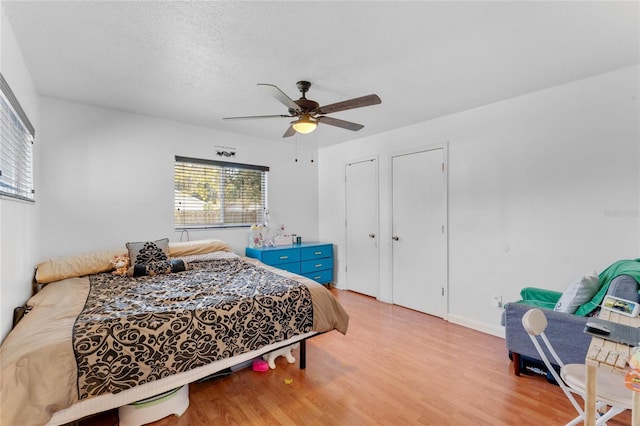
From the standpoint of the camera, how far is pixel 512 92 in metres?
2.78

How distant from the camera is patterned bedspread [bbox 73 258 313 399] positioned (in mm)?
1516

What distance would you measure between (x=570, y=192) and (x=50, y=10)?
13.2 ft

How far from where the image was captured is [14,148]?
2.07m

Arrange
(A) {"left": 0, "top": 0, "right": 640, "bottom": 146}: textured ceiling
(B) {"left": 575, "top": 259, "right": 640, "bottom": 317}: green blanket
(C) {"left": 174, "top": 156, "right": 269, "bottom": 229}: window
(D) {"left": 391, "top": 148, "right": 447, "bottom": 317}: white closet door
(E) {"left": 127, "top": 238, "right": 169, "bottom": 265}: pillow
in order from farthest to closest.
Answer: (C) {"left": 174, "top": 156, "right": 269, "bottom": 229}: window, (D) {"left": 391, "top": 148, "right": 447, "bottom": 317}: white closet door, (E) {"left": 127, "top": 238, "right": 169, "bottom": 265}: pillow, (B) {"left": 575, "top": 259, "right": 640, "bottom": 317}: green blanket, (A) {"left": 0, "top": 0, "right": 640, "bottom": 146}: textured ceiling

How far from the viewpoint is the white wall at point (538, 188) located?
2379 mm

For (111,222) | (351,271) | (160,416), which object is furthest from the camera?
(351,271)

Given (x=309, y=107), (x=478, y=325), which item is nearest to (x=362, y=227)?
(x=478, y=325)

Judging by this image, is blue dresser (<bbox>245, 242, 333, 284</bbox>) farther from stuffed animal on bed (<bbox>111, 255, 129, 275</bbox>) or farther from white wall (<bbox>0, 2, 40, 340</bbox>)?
white wall (<bbox>0, 2, 40, 340</bbox>)

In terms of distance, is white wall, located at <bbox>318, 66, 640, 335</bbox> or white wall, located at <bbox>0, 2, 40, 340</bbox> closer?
white wall, located at <bbox>0, 2, 40, 340</bbox>

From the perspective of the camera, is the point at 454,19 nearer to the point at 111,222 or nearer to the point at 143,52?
the point at 143,52

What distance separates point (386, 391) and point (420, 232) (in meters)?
2.10

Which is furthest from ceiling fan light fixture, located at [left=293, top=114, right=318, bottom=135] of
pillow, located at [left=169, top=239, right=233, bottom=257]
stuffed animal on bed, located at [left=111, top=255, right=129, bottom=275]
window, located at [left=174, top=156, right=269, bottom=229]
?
stuffed animal on bed, located at [left=111, top=255, right=129, bottom=275]

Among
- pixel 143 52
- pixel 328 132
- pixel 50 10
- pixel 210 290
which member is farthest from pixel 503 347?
pixel 50 10

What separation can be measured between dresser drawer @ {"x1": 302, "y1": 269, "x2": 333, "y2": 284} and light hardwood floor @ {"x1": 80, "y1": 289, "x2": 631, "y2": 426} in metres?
1.66
